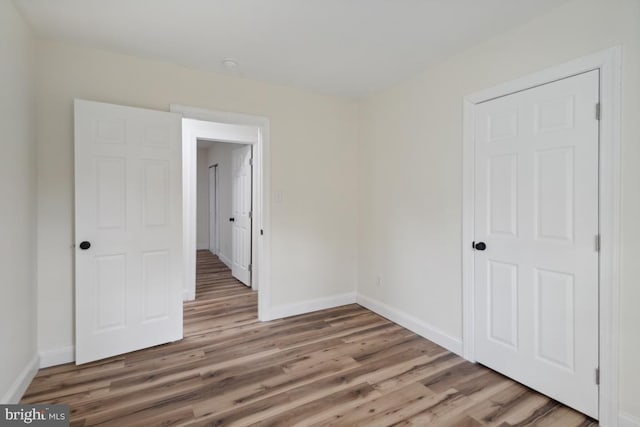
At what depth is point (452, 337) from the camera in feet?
9.02

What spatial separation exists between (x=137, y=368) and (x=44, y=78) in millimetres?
2346

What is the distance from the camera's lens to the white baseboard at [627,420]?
5.57 ft

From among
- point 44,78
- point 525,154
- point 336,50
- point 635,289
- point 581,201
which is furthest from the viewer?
point 336,50

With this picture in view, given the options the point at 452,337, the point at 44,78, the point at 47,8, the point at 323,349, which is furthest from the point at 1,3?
the point at 452,337

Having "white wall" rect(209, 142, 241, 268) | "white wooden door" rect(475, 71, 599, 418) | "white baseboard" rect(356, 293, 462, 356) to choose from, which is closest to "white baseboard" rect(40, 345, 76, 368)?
"white baseboard" rect(356, 293, 462, 356)

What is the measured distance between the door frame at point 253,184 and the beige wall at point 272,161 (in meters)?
0.07

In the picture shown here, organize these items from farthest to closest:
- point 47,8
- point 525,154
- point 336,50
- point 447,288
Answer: point 447,288 < point 336,50 < point 525,154 < point 47,8

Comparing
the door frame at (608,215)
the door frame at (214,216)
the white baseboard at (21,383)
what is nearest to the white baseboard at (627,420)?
the door frame at (608,215)

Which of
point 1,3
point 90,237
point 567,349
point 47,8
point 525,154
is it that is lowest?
point 567,349

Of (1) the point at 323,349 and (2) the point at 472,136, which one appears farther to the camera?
(1) the point at 323,349

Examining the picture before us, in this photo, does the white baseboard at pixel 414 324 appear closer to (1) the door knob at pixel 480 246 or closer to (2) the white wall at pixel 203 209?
(1) the door knob at pixel 480 246

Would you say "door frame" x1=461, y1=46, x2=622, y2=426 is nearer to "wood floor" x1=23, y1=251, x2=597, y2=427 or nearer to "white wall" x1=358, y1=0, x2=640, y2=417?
"white wall" x1=358, y1=0, x2=640, y2=417

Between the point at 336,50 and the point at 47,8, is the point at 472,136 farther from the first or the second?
the point at 47,8

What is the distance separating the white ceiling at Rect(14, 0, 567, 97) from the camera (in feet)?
6.63
